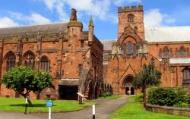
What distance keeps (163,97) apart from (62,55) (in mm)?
27508

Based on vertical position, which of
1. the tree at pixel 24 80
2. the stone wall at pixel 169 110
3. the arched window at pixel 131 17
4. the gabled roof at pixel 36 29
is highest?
the arched window at pixel 131 17

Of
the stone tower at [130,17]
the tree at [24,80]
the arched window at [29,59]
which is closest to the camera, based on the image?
the tree at [24,80]

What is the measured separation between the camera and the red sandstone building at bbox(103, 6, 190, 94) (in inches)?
2749

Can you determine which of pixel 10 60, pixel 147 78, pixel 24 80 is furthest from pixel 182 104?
pixel 10 60

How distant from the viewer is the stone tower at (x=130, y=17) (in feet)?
297

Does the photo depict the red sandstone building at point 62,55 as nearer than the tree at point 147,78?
No

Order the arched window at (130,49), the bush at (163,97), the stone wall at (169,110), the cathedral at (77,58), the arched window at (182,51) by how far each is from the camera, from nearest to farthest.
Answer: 1. the stone wall at (169,110)
2. the bush at (163,97)
3. the cathedral at (77,58)
4. the arched window at (130,49)
5. the arched window at (182,51)

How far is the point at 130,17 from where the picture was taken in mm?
92000

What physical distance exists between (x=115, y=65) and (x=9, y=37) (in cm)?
2570

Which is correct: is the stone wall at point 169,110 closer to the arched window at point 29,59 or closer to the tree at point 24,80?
the tree at point 24,80

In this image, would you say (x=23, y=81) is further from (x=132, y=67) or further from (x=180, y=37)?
(x=180, y=37)

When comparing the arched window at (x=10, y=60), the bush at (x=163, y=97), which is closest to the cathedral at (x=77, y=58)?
the arched window at (x=10, y=60)

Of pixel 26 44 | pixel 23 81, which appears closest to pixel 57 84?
pixel 26 44

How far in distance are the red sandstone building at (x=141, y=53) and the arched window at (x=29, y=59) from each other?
21706 millimetres
